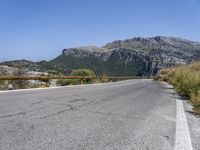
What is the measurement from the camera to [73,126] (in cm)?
657

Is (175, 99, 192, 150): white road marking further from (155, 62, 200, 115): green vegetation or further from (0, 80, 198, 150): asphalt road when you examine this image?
(155, 62, 200, 115): green vegetation

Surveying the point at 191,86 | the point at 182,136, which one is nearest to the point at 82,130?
the point at 182,136

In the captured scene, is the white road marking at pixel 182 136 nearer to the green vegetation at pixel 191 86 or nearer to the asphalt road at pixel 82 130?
the asphalt road at pixel 82 130

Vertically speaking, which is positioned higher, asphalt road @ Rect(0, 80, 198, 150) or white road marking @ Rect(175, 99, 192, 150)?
asphalt road @ Rect(0, 80, 198, 150)

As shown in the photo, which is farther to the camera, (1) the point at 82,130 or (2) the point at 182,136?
(2) the point at 182,136

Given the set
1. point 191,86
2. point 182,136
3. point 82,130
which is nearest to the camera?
point 82,130

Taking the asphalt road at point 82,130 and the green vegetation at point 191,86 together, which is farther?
the green vegetation at point 191,86

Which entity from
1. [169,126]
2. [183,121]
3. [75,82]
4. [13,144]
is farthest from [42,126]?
[75,82]

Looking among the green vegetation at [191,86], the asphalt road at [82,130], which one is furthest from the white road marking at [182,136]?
the green vegetation at [191,86]

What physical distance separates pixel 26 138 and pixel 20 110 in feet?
10.5

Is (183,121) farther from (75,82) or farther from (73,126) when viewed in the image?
(75,82)

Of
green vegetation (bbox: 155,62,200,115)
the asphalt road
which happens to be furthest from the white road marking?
green vegetation (bbox: 155,62,200,115)

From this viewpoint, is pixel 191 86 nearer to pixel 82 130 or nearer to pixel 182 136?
pixel 182 136

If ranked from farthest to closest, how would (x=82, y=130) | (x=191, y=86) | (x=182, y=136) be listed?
(x=191, y=86)
(x=182, y=136)
(x=82, y=130)
